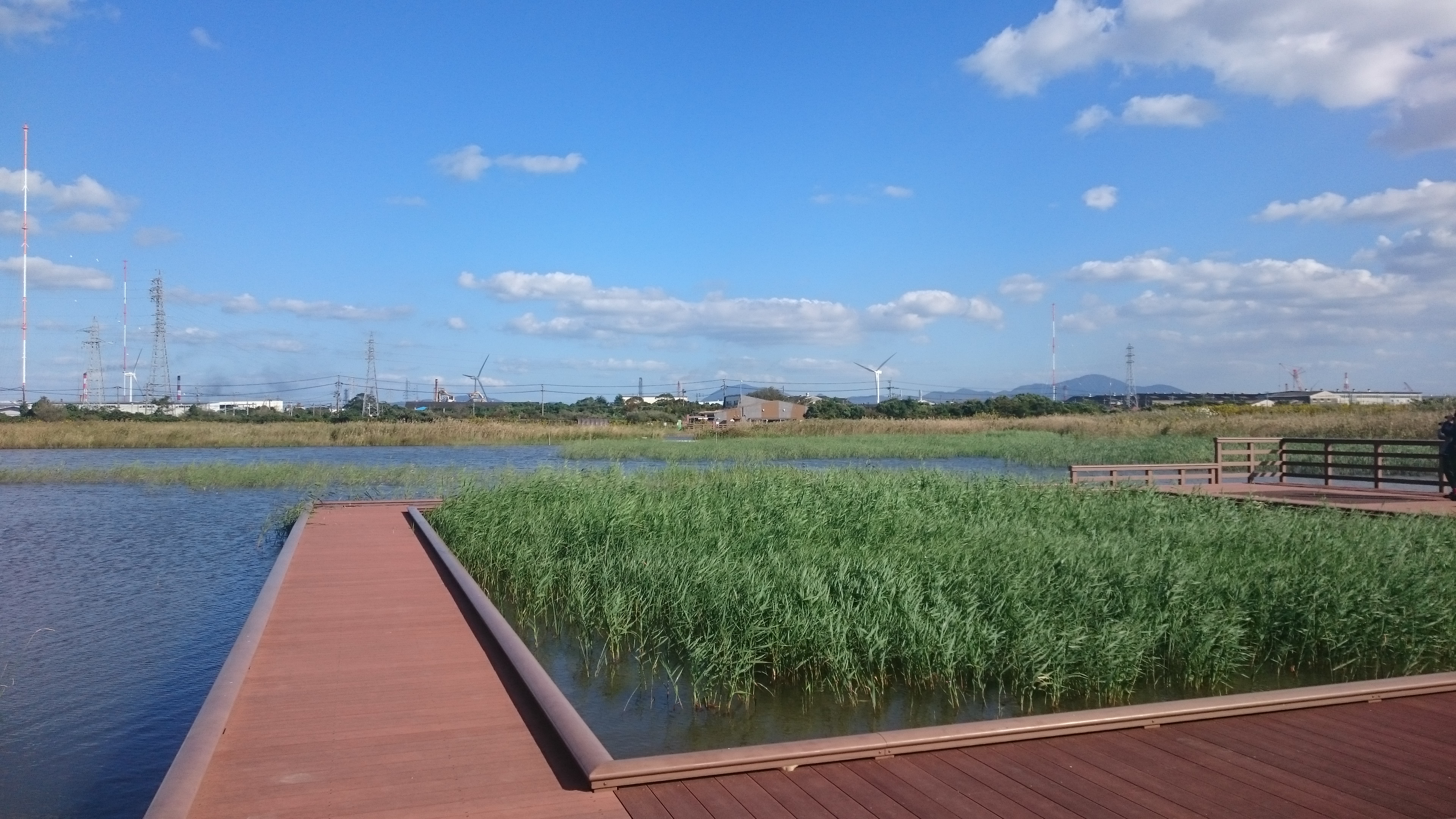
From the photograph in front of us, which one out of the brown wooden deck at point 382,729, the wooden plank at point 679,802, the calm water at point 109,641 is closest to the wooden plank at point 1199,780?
the wooden plank at point 679,802

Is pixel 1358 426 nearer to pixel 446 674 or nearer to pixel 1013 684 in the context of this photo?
pixel 1013 684

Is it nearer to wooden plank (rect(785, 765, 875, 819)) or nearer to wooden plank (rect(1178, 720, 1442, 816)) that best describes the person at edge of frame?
wooden plank (rect(1178, 720, 1442, 816))

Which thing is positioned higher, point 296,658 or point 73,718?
point 296,658

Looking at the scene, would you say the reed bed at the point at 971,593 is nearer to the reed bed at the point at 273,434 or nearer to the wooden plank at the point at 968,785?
the wooden plank at the point at 968,785

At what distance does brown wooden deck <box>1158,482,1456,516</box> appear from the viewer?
560 inches

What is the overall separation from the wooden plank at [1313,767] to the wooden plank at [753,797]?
91.8 inches

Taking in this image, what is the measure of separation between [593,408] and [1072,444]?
60401 mm

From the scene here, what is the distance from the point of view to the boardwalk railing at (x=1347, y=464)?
1741 centimetres

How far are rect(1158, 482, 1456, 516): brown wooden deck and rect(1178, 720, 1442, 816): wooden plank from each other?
10201mm

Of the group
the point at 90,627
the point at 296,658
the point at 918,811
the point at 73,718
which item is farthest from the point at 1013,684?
the point at 90,627

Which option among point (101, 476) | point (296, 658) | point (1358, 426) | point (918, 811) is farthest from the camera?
point (1358, 426)

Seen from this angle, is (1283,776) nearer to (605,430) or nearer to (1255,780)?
(1255,780)

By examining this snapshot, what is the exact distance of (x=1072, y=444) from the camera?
36.5m

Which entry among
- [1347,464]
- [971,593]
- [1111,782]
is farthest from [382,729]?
[1347,464]
